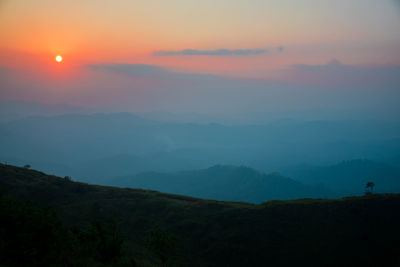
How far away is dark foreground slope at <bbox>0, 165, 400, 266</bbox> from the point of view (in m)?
45.2

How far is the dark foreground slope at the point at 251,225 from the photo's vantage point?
45.2 m

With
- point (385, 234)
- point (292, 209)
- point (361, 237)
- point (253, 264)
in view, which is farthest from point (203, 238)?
point (385, 234)

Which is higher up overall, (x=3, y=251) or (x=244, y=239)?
(x=3, y=251)

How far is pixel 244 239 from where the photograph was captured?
50344 mm

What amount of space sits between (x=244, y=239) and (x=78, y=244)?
32401 mm

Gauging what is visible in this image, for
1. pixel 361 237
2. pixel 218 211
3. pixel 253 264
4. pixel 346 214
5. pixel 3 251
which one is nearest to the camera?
pixel 3 251

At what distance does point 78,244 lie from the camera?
86.3ft

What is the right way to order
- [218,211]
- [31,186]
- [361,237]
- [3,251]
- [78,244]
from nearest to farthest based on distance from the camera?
[3,251] < [78,244] < [361,237] < [218,211] < [31,186]

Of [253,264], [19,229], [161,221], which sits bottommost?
[253,264]

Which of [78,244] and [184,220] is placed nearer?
[78,244]

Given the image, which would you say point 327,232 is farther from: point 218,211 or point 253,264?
point 218,211

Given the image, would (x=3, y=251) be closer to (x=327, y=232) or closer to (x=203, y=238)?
(x=203, y=238)

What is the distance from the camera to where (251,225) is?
5466cm

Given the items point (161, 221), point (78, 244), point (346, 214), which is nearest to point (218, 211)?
point (161, 221)
